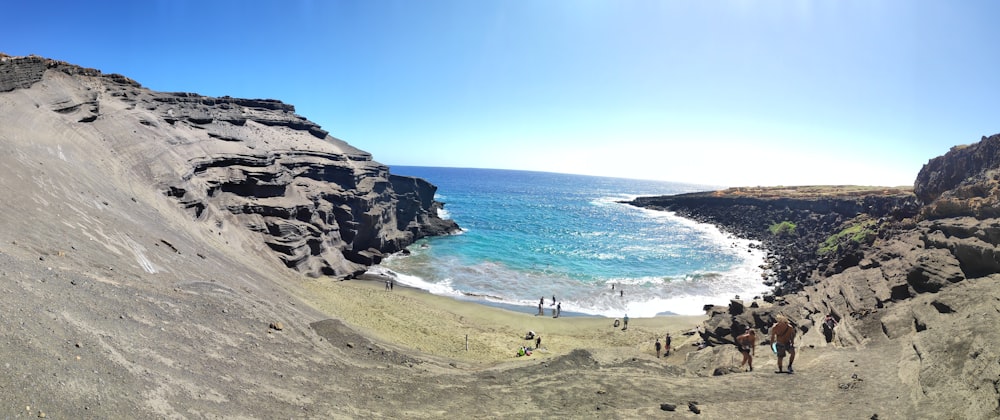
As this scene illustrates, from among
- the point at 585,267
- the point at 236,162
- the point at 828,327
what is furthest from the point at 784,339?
the point at 236,162

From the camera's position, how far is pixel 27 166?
640 inches

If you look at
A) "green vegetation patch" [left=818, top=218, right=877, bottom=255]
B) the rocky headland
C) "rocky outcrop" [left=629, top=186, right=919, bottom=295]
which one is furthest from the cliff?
"green vegetation patch" [left=818, top=218, right=877, bottom=255]

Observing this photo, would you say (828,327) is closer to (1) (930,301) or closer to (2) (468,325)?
(1) (930,301)

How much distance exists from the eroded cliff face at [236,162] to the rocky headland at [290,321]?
20cm

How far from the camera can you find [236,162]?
33438 millimetres

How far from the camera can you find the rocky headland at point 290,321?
902cm

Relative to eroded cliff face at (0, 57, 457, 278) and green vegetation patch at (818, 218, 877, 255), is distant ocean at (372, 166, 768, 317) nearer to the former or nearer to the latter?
eroded cliff face at (0, 57, 457, 278)

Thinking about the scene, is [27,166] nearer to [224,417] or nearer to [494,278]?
[224,417]

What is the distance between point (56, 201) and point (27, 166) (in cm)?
253

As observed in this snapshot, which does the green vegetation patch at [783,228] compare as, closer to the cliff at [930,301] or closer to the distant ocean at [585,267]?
the distant ocean at [585,267]

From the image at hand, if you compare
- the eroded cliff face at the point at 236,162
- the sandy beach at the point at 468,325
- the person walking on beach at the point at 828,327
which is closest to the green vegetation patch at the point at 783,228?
the sandy beach at the point at 468,325

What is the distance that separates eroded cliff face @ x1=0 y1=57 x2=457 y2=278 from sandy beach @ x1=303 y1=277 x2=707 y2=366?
530 cm

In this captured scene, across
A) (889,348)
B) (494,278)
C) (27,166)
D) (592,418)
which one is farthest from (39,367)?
(494,278)

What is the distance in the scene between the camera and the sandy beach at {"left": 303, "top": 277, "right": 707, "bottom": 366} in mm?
21380
